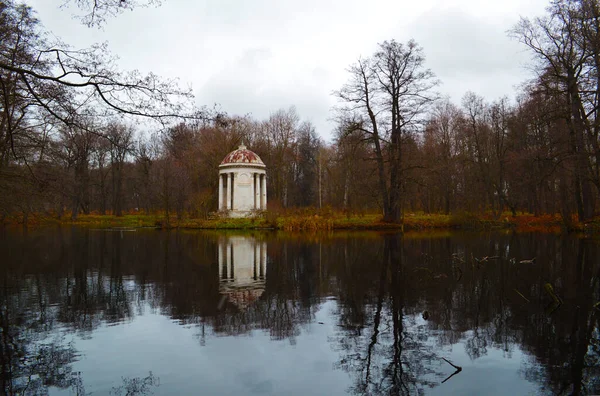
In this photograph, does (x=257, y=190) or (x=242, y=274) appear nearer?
(x=242, y=274)

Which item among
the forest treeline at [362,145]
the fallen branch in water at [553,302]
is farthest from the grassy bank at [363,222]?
the fallen branch in water at [553,302]

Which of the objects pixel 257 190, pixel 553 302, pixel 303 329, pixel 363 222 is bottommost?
pixel 303 329

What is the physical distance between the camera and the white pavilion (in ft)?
130

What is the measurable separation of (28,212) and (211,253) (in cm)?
625

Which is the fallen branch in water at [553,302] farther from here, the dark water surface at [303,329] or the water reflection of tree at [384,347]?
the water reflection of tree at [384,347]

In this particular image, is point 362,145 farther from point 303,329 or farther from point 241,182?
point 303,329

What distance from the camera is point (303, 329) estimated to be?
661 centimetres

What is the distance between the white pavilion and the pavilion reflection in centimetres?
2162

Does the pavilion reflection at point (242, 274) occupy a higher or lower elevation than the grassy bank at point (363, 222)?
lower

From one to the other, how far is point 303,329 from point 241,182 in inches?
1325

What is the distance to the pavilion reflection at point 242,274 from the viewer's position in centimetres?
885

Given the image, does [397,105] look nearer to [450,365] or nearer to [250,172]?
[250,172]

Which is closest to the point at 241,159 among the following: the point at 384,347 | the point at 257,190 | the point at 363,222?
the point at 257,190

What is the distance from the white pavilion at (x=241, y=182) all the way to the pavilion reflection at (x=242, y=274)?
21.6 meters
